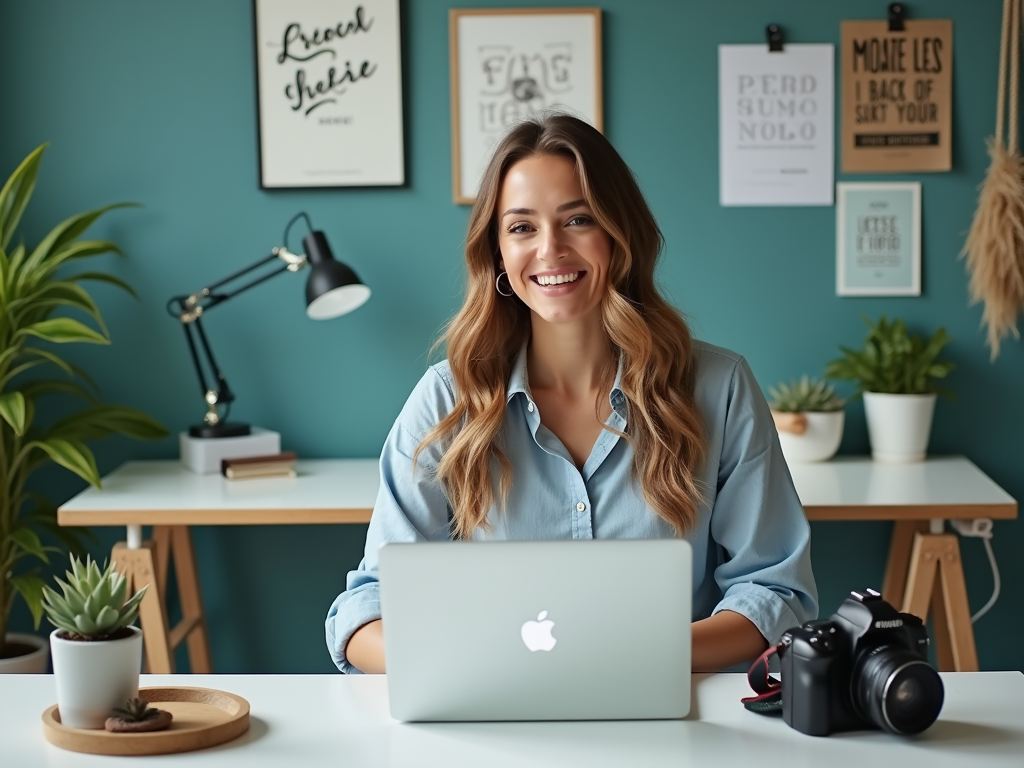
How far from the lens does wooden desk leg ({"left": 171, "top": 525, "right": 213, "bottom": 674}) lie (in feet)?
9.97

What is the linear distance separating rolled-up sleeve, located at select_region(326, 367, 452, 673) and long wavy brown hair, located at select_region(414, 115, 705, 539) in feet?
0.10

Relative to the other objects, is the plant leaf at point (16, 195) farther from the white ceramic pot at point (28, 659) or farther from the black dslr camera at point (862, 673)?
the black dslr camera at point (862, 673)

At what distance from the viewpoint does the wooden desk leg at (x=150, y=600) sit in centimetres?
268

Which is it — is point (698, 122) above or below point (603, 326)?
above

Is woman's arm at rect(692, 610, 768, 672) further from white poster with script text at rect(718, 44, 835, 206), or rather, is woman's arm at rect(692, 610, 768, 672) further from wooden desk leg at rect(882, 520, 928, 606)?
white poster with script text at rect(718, 44, 835, 206)

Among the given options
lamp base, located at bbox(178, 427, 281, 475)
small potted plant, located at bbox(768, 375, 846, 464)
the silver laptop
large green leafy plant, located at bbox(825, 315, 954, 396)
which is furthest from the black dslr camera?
lamp base, located at bbox(178, 427, 281, 475)

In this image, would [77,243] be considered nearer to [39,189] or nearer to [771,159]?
[39,189]

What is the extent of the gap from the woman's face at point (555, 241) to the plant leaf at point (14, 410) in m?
1.30

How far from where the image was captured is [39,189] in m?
3.17

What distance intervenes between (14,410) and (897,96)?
2299 millimetres

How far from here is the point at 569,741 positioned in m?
1.28

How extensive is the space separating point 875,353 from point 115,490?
6.24 ft

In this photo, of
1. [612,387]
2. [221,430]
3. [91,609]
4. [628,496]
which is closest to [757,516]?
[628,496]

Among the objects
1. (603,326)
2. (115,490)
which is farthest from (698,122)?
(115,490)
